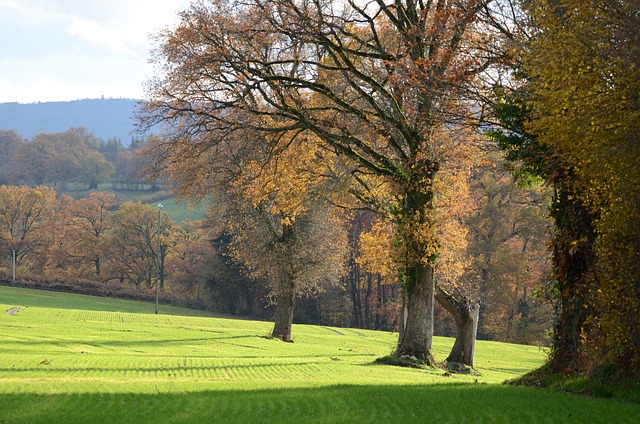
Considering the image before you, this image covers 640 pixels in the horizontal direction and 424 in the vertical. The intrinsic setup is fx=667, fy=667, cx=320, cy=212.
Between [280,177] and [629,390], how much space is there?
14890 millimetres

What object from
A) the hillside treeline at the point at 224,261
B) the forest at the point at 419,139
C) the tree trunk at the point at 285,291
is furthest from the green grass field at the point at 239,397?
the hillside treeline at the point at 224,261

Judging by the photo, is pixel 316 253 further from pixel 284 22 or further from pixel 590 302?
pixel 590 302

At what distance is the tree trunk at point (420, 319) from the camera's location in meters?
21.3

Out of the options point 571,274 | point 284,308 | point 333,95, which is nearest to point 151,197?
point 284,308

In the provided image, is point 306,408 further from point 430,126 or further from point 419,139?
point 419,139

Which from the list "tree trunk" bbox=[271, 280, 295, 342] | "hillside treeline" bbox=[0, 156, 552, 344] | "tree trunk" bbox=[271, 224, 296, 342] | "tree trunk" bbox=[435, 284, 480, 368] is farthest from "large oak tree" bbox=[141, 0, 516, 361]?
"hillside treeline" bbox=[0, 156, 552, 344]

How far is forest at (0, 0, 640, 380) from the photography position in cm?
1106

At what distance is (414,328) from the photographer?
2141 cm

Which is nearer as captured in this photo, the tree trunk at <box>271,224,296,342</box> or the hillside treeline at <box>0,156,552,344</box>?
the tree trunk at <box>271,224,296,342</box>

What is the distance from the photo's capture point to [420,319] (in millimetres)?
21375

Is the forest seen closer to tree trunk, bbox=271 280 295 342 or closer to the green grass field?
tree trunk, bbox=271 280 295 342

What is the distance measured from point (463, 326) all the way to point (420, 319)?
503 cm

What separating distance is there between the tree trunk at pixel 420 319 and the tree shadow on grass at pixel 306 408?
9774 millimetres

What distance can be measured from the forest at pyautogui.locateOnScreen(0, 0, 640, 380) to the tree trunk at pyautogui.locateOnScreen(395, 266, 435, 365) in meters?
0.07
